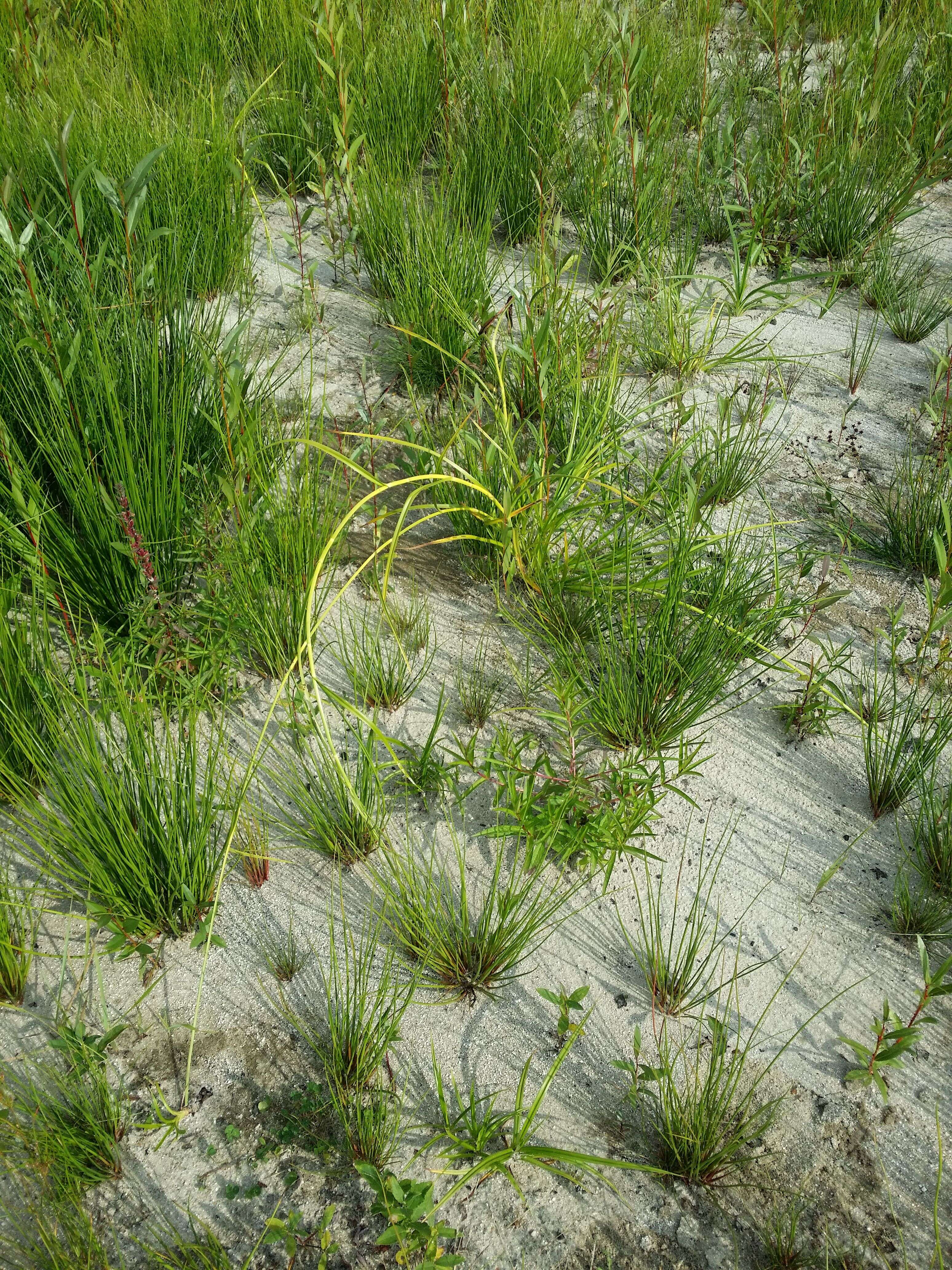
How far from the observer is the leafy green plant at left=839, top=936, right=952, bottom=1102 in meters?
1.48

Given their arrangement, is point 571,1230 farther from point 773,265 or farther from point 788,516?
point 773,265

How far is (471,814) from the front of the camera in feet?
6.06

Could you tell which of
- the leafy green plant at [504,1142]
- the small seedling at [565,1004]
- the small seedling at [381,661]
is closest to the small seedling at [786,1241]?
the leafy green plant at [504,1142]

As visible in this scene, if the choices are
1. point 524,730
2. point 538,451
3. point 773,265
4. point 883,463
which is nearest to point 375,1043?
point 524,730

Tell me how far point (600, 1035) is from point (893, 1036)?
475 mm

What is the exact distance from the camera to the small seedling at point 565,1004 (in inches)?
60.7

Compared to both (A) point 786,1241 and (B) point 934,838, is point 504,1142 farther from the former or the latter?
(B) point 934,838

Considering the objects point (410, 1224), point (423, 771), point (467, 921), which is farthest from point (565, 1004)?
point (423, 771)

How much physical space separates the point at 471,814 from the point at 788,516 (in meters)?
Answer: 1.22

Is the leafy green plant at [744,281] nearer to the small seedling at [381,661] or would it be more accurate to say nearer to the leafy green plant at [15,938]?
the small seedling at [381,661]

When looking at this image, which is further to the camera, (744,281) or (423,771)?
(744,281)

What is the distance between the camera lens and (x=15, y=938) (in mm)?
1587

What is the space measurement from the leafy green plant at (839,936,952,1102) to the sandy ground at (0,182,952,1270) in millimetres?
23

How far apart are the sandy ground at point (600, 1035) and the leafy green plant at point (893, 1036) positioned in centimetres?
2
